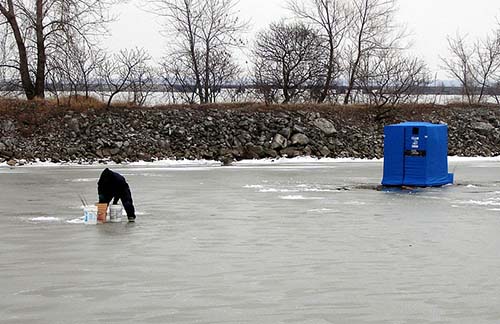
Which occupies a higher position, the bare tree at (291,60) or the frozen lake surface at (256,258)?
the bare tree at (291,60)

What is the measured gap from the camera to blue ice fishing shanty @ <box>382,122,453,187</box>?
20391 mm

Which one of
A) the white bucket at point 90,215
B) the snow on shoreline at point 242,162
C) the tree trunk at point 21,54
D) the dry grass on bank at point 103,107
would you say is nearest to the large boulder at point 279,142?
the snow on shoreline at point 242,162

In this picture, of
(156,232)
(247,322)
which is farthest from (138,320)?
(156,232)

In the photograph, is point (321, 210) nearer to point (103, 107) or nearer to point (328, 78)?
point (103, 107)

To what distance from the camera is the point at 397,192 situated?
1939 cm

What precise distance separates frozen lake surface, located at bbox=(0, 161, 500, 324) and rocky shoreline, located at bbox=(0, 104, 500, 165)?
13525 millimetres

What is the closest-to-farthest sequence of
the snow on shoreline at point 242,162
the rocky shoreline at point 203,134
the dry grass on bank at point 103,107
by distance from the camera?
the snow on shoreline at point 242,162 → the rocky shoreline at point 203,134 → the dry grass on bank at point 103,107

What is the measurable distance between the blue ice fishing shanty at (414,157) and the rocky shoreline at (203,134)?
12.6m

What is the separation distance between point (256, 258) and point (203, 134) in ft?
81.6

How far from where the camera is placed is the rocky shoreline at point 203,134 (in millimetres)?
32688

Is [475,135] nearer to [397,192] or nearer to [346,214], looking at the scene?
[397,192]

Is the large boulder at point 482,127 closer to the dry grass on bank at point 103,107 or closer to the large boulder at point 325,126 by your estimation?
the dry grass on bank at point 103,107

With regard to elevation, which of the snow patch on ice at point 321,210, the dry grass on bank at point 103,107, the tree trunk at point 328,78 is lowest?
the snow patch on ice at point 321,210

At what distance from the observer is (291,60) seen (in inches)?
1745
